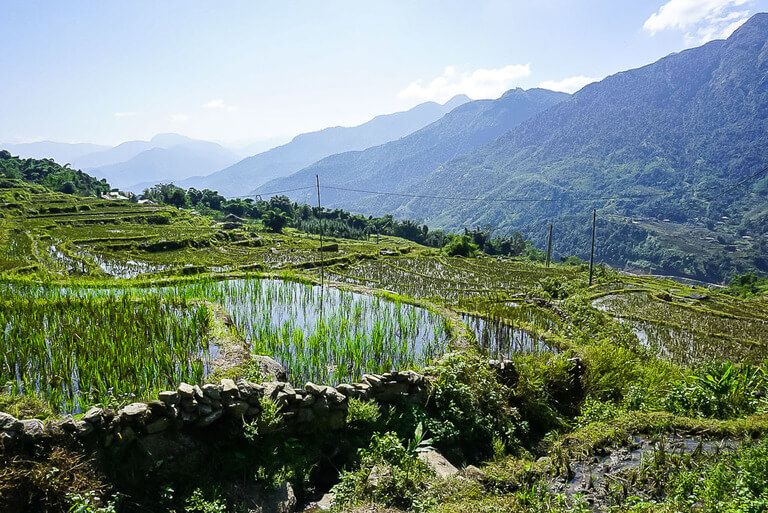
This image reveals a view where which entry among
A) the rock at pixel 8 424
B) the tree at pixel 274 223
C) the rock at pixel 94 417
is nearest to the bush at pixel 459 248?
the tree at pixel 274 223

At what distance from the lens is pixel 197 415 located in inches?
224

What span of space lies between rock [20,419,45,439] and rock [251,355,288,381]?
3.62 m

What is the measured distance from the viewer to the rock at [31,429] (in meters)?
4.59

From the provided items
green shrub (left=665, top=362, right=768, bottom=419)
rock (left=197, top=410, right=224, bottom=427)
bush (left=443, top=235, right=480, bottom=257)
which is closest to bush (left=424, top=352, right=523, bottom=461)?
green shrub (left=665, top=362, right=768, bottom=419)

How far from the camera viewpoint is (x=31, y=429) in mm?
4629

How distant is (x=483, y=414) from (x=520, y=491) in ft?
7.86

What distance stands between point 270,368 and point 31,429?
4310mm

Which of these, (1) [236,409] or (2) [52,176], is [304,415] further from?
(2) [52,176]

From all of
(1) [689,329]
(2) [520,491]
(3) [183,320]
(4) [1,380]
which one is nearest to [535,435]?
(2) [520,491]

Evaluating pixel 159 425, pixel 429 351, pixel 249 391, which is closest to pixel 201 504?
pixel 159 425

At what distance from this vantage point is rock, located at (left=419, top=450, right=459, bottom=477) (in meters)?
6.16

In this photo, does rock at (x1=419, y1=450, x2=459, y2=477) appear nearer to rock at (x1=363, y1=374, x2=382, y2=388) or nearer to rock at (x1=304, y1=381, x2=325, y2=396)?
rock at (x1=363, y1=374, x2=382, y2=388)

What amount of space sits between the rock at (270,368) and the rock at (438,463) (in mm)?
3099

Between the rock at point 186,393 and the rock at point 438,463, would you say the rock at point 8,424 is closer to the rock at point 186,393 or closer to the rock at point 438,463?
the rock at point 186,393
